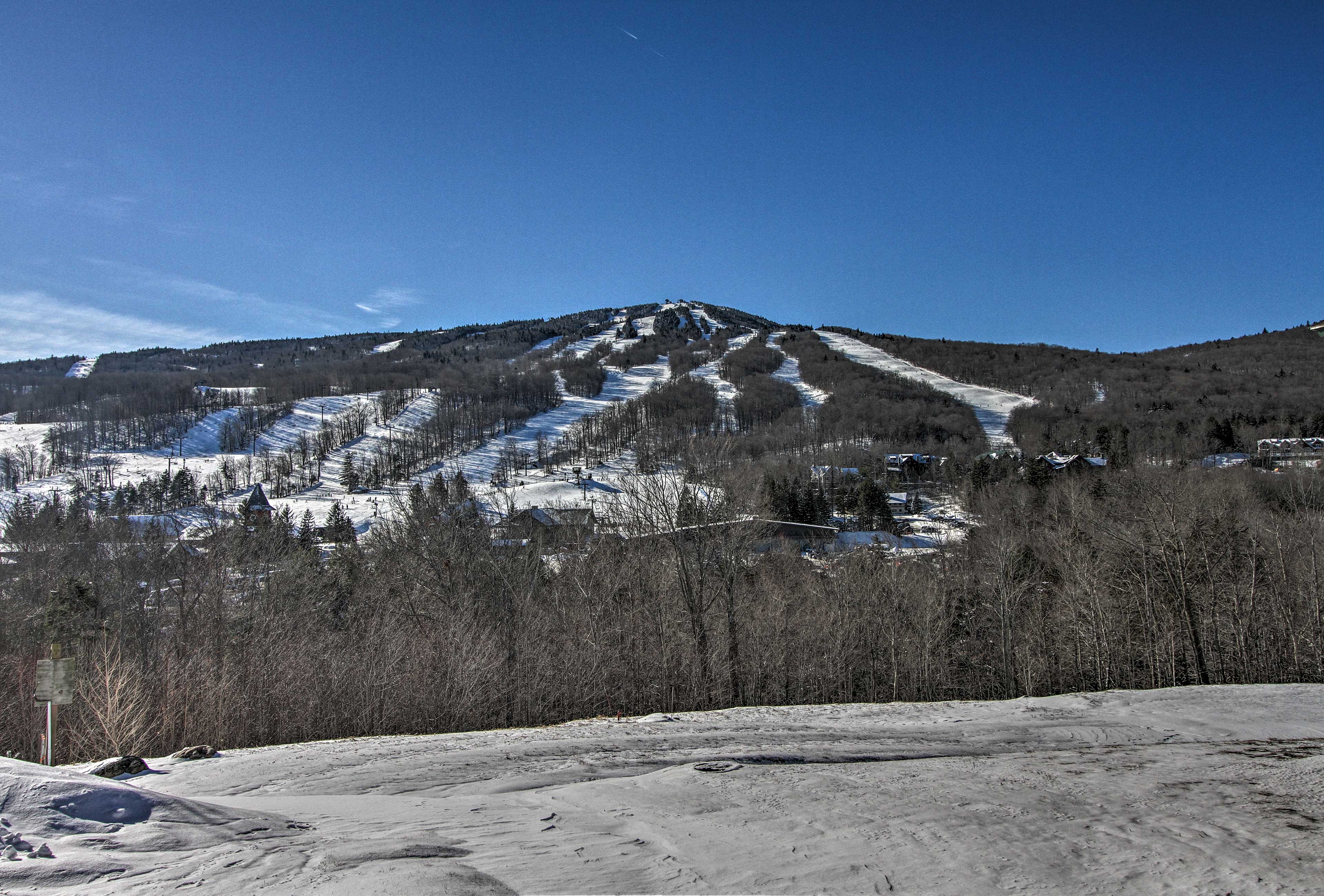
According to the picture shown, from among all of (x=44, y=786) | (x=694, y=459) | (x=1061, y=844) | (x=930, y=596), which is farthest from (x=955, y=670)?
(x=44, y=786)

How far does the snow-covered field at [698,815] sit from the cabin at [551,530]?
21225 millimetres

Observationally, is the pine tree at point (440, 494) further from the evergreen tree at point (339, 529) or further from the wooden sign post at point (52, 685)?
the wooden sign post at point (52, 685)

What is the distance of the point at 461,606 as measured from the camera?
25.7 metres

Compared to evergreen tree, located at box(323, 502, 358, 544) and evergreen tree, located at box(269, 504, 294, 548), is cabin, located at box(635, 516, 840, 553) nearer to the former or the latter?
evergreen tree, located at box(269, 504, 294, 548)

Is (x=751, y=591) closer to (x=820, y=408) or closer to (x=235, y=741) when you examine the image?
(x=235, y=741)

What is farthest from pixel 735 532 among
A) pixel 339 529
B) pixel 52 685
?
pixel 339 529

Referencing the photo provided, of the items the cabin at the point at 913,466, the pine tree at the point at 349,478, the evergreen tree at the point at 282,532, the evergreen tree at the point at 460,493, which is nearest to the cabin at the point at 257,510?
the evergreen tree at the point at 282,532

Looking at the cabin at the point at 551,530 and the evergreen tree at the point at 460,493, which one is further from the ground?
the evergreen tree at the point at 460,493

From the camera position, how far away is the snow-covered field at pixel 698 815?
15.2 feet

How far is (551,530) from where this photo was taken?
145ft

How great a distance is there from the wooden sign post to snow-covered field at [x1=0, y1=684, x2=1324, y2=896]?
2.93m

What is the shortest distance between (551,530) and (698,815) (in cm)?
3835

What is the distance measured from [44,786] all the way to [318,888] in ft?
7.57

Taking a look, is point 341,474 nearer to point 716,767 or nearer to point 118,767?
point 118,767
